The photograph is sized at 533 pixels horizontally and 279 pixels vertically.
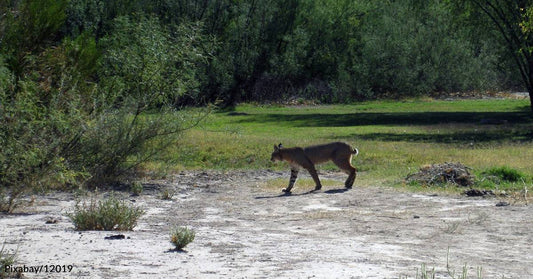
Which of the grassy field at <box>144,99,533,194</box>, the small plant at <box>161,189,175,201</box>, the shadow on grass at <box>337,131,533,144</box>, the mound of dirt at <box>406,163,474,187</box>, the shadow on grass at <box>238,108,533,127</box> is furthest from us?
the shadow on grass at <box>238,108,533,127</box>

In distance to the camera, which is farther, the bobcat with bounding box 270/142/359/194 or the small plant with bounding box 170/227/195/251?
the bobcat with bounding box 270/142/359/194

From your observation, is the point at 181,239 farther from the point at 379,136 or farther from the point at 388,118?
the point at 388,118

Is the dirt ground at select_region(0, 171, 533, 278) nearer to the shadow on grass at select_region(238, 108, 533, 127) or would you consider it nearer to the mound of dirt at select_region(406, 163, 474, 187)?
the mound of dirt at select_region(406, 163, 474, 187)

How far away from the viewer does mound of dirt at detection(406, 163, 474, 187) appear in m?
17.6

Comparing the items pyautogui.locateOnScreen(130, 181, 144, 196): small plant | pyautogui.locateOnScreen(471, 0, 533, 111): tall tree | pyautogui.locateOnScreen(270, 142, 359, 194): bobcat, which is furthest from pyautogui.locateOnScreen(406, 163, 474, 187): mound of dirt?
pyautogui.locateOnScreen(471, 0, 533, 111): tall tree

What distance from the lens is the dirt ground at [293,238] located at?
988 centimetres

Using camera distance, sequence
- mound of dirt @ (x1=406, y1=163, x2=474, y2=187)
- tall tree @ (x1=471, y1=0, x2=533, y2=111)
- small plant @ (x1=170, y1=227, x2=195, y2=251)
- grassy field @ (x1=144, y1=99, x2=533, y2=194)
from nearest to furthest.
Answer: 1. small plant @ (x1=170, y1=227, x2=195, y2=251)
2. mound of dirt @ (x1=406, y1=163, x2=474, y2=187)
3. grassy field @ (x1=144, y1=99, x2=533, y2=194)
4. tall tree @ (x1=471, y1=0, x2=533, y2=111)

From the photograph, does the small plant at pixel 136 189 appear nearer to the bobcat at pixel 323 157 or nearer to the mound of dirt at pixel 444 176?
the bobcat at pixel 323 157

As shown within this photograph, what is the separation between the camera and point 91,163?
18.0 m

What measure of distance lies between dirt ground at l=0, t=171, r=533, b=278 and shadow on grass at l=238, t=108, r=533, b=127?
18.2 meters

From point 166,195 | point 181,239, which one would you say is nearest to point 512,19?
point 166,195

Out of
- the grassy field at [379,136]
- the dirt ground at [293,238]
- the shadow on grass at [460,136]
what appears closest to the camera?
the dirt ground at [293,238]

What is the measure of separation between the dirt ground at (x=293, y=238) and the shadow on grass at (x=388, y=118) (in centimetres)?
1818

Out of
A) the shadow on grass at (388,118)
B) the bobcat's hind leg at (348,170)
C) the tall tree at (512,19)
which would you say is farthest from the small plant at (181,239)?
the shadow on grass at (388,118)
